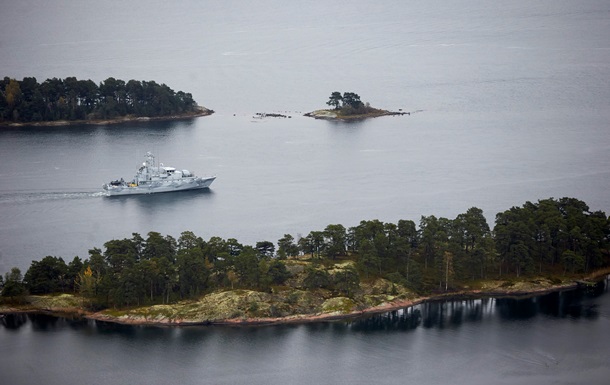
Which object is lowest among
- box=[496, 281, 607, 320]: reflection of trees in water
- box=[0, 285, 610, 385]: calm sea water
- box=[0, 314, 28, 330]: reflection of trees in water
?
box=[0, 285, 610, 385]: calm sea water

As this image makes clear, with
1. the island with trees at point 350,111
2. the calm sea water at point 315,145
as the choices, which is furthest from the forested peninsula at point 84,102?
the island with trees at point 350,111

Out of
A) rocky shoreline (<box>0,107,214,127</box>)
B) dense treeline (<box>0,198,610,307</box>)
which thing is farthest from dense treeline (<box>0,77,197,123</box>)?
dense treeline (<box>0,198,610,307</box>)

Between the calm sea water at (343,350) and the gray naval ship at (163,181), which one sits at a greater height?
the gray naval ship at (163,181)

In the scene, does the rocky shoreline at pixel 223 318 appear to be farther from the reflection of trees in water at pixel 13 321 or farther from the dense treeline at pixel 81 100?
the dense treeline at pixel 81 100

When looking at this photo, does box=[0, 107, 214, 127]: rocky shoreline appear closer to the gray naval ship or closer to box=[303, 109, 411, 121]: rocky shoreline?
box=[303, 109, 411, 121]: rocky shoreline

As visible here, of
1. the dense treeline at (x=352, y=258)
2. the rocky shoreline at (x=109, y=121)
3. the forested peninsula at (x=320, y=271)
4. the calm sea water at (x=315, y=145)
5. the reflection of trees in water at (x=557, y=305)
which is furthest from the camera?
the rocky shoreline at (x=109, y=121)

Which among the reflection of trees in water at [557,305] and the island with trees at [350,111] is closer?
the reflection of trees in water at [557,305]

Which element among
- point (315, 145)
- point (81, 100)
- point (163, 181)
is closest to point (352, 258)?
point (163, 181)

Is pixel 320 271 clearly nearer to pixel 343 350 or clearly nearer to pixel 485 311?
pixel 343 350
